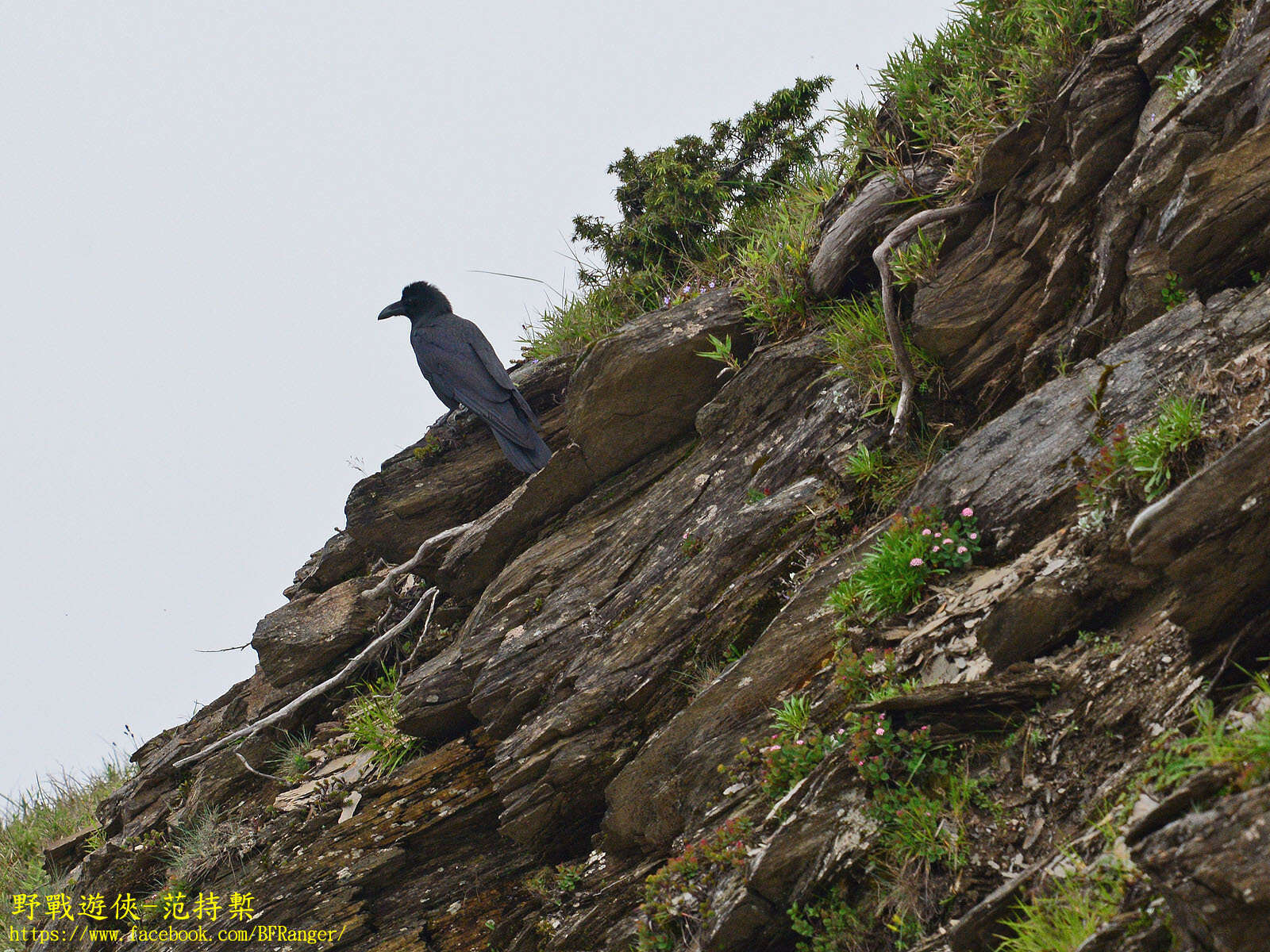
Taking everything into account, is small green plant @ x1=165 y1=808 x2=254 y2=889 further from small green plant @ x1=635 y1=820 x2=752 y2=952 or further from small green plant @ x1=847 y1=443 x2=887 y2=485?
small green plant @ x1=847 y1=443 x2=887 y2=485

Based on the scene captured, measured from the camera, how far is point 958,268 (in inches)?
259

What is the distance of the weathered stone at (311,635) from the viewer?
9.78 metres

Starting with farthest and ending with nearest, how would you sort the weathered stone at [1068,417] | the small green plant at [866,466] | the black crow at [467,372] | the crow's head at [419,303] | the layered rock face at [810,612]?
the crow's head at [419,303] < the black crow at [467,372] < the small green plant at [866,466] < the weathered stone at [1068,417] < the layered rock face at [810,612]

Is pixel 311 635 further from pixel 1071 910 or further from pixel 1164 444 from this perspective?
pixel 1164 444

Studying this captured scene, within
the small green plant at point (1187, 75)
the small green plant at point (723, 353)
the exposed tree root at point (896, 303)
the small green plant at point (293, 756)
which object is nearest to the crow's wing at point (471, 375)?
the small green plant at point (723, 353)

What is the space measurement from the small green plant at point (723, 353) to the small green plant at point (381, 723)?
4.34m

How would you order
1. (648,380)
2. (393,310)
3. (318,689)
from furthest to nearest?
(393,310)
(318,689)
(648,380)

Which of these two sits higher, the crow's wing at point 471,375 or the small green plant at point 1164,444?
the crow's wing at point 471,375

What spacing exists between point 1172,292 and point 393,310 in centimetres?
862

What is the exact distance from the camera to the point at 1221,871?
2674 millimetres

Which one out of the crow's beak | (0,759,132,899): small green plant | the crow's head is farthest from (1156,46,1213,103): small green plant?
(0,759,132,899): small green plant

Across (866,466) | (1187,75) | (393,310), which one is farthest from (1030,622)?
(393,310)

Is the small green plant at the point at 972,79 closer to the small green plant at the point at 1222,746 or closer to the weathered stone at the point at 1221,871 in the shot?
the small green plant at the point at 1222,746

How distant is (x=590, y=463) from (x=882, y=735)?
486cm
